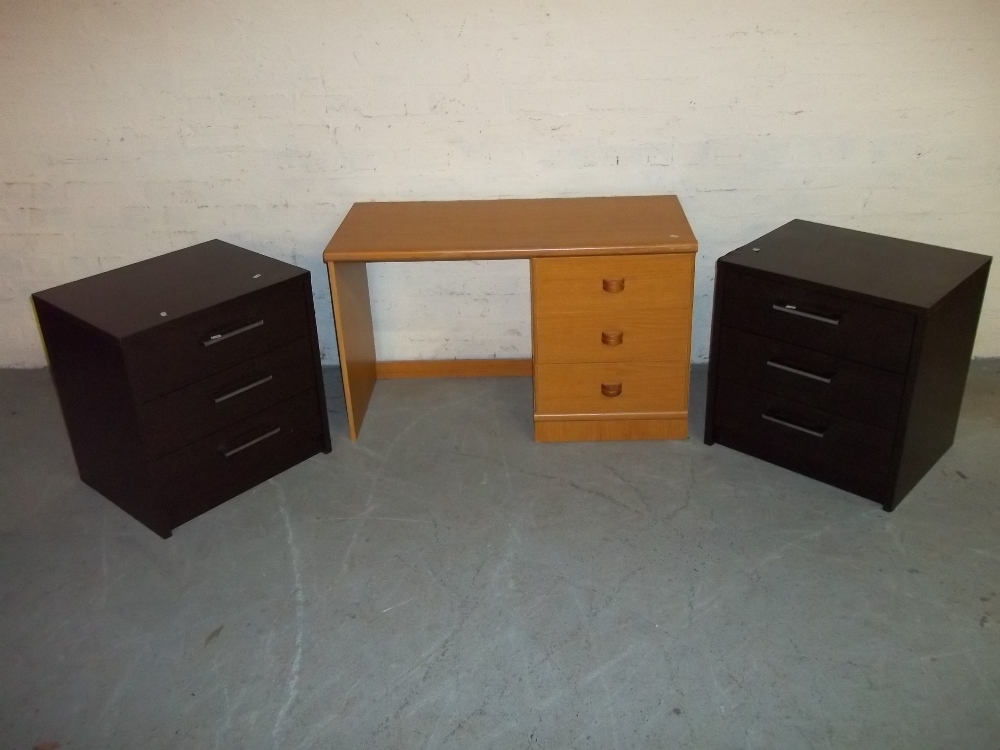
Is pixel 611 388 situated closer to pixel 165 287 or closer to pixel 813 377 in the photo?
pixel 813 377

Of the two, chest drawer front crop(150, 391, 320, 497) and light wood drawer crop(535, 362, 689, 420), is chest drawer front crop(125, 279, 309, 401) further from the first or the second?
light wood drawer crop(535, 362, 689, 420)

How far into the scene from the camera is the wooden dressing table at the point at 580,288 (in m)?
2.73

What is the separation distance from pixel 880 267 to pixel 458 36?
57.0 inches

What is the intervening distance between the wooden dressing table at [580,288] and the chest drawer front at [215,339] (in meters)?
0.16

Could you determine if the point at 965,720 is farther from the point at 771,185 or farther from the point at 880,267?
the point at 771,185

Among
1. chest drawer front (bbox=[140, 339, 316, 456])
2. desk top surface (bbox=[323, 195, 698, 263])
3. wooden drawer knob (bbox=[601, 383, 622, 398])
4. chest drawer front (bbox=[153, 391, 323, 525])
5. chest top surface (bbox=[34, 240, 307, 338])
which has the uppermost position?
desk top surface (bbox=[323, 195, 698, 263])

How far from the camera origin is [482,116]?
3.05 meters

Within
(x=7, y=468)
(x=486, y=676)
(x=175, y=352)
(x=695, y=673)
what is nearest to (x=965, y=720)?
(x=695, y=673)

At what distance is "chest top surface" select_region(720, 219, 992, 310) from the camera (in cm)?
246

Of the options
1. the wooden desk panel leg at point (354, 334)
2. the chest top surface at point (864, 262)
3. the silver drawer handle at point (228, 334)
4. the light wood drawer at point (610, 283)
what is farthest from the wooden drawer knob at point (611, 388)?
the silver drawer handle at point (228, 334)

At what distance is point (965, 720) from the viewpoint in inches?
76.7

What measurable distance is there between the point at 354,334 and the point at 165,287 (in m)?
0.63

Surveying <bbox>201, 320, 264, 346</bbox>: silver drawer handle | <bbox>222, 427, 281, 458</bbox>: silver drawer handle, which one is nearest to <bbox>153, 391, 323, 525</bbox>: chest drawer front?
<bbox>222, 427, 281, 458</bbox>: silver drawer handle

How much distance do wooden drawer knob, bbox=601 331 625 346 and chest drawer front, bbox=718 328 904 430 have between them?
0.30 meters
